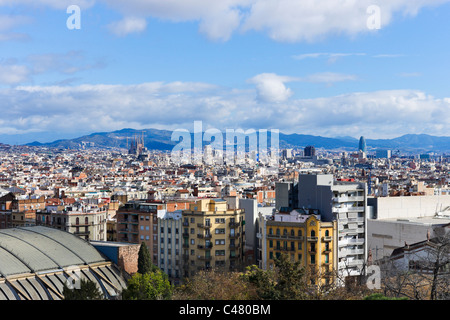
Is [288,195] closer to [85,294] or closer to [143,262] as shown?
[143,262]

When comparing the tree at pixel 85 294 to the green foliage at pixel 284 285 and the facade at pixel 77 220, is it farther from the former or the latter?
the facade at pixel 77 220

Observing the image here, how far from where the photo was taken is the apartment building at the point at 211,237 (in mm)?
26812

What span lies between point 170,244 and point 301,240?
6960mm

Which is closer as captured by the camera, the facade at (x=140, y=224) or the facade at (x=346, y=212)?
the facade at (x=346, y=212)

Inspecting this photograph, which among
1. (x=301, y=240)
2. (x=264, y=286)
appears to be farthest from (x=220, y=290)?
(x=301, y=240)

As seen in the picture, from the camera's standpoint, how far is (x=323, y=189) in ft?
85.5

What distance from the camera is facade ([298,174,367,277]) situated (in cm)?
2520

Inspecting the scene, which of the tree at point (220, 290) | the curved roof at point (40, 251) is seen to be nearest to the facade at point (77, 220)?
the curved roof at point (40, 251)

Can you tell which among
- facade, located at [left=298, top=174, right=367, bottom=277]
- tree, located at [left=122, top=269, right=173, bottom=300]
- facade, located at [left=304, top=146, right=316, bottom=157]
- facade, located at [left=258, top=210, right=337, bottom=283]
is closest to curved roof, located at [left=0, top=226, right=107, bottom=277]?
tree, located at [left=122, top=269, right=173, bottom=300]

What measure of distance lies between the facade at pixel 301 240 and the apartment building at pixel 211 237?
2585 mm

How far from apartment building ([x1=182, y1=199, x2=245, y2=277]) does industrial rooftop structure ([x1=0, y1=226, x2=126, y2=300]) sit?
15.6 feet

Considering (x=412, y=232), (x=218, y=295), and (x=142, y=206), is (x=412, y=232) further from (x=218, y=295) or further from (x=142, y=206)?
(x=218, y=295)

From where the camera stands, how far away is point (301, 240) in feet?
78.4

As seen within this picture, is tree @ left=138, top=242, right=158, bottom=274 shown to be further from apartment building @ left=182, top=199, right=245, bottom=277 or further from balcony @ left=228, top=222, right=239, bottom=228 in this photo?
balcony @ left=228, top=222, right=239, bottom=228
